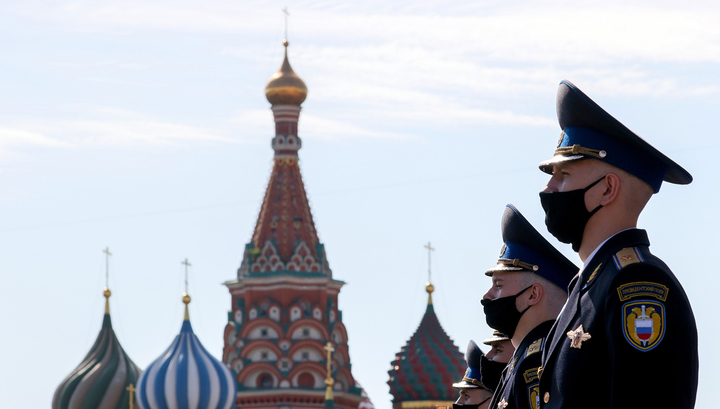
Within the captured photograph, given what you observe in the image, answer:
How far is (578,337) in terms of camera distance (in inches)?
197

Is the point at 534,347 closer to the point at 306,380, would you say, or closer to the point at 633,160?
the point at 633,160

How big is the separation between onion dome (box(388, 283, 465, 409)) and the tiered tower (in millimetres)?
2972

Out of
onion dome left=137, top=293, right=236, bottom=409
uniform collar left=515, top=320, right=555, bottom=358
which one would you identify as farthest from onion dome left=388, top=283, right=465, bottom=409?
uniform collar left=515, top=320, right=555, bottom=358

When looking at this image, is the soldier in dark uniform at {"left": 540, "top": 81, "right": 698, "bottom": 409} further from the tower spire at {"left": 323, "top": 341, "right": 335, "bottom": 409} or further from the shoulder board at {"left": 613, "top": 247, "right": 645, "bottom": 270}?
the tower spire at {"left": 323, "top": 341, "right": 335, "bottom": 409}

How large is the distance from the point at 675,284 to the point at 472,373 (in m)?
4.82

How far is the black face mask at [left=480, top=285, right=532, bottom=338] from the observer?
6.98m

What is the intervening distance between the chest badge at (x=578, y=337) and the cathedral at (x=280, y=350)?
2215 inches

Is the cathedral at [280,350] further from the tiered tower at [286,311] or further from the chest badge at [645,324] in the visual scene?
the chest badge at [645,324]

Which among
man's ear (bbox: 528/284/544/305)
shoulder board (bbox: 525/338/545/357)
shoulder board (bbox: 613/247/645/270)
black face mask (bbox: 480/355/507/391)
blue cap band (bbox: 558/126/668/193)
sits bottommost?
shoulder board (bbox: 525/338/545/357)

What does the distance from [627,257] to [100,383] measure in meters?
62.2

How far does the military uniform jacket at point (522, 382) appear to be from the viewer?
5840mm

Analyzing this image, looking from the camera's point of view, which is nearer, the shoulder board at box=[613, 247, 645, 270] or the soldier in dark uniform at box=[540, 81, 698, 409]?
the soldier in dark uniform at box=[540, 81, 698, 409]

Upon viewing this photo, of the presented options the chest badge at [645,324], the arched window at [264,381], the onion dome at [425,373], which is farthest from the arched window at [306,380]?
the chest badge at [645,324]

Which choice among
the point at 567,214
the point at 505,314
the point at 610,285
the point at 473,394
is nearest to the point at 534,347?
the point at 505,314
